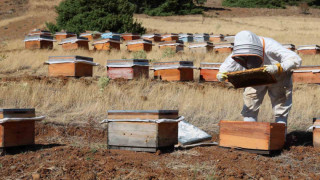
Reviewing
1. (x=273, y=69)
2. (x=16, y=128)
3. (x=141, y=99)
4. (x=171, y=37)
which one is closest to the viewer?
(x=273, y=69)

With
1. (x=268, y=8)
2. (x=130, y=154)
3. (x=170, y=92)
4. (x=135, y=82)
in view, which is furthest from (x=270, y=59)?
(x=268, y=8)

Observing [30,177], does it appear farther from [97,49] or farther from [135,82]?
[97,49]

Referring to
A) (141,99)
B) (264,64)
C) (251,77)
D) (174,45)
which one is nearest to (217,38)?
(174,45)

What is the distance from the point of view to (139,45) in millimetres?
20297

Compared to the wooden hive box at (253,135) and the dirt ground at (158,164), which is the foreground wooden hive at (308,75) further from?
the wooden hive box at (253,135)

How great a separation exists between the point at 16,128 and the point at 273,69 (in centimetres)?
412

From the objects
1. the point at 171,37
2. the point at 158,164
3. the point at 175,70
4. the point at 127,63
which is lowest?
the point at 158,164

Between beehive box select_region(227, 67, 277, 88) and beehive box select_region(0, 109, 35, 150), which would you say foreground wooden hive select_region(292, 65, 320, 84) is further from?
beehive box select_region(0, 109, 35, 150)

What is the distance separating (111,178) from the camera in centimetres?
515

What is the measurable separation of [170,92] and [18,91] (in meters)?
4.10

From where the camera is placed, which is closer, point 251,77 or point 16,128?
point 251,77

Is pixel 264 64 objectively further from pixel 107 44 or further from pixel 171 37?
pixel 171 37

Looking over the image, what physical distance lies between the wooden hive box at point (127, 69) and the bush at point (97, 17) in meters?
18.1

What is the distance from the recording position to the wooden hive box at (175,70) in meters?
13.6
